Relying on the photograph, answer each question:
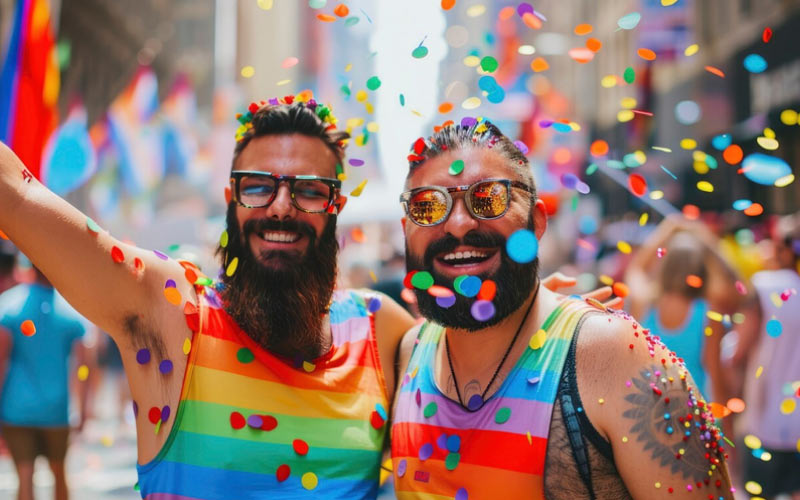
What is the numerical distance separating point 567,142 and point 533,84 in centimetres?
238

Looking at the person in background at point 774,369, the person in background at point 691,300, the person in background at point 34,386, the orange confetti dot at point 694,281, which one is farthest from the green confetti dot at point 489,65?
the person in background at point 34,386

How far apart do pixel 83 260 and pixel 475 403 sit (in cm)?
124

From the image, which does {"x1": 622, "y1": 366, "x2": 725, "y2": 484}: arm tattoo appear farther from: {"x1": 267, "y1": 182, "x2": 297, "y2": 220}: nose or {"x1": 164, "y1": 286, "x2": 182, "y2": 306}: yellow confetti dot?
{"x1": 164, "y1": 286, "x2": 182, "y2": 306}: yellow confetti dot

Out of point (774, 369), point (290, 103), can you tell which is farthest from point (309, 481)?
point (774, 369)

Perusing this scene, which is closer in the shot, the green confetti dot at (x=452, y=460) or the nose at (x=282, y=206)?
the green confetti dot at (x=452, y=460)

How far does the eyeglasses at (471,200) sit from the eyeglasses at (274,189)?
431 mm

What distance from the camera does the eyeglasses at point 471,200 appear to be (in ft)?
7.65

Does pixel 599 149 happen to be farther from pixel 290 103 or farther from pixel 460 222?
pixel 290 103

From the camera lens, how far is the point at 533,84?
2320 cm

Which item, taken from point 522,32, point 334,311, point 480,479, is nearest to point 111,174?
point 334,311

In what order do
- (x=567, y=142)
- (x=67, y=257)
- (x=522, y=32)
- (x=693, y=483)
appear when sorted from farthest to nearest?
(x=522, y=32)
(x=567, y=142)
(x=67, y=257)
(x=693, y=483)

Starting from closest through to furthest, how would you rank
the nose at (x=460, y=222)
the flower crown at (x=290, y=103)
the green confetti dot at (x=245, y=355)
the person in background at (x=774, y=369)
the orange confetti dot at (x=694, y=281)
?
the nose at (x=460, y=222) < the green confetti dot at (x=245, y=355) < the flower crown at (x=290, y=103) < the orange confetti dot at (x=694, y=281) < the person in background at (x=774, y=369)

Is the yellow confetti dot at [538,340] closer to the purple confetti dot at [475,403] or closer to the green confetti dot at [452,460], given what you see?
the purple confetti dot at [475,403]

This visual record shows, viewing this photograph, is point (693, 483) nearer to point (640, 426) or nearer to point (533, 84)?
point (640, 426)
